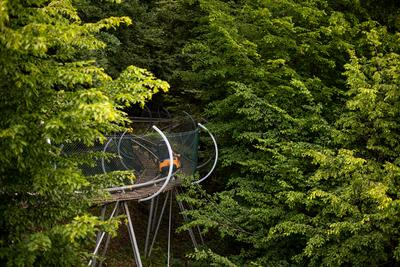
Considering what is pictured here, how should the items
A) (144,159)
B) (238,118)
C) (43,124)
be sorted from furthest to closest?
(238,118)
(144,159)
(43,124)

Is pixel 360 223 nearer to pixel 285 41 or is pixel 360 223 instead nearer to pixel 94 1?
pixel 285 41

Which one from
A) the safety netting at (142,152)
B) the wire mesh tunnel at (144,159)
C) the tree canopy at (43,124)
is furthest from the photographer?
the wire mesh tunnel at (144,159)

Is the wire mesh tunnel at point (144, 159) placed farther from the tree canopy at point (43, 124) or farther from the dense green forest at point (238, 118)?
the tree canopy at point (43, 124)

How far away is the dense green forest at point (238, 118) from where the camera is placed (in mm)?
4586

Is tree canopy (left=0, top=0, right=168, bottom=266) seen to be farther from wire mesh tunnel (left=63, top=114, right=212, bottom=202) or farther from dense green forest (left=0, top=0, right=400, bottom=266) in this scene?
wire mesh tunnel (left=63, top=114, right=212, bottom=202)

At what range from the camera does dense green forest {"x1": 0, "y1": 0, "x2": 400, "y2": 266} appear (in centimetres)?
459

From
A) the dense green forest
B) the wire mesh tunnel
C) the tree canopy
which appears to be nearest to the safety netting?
the wire mesh tunnel

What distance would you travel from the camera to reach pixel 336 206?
7125mm

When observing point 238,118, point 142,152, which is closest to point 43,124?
point 142,152

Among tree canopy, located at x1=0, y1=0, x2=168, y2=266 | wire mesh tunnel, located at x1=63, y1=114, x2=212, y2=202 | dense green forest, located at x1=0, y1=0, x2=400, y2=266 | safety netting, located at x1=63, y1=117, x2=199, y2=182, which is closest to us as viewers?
tree canopy, located at x1=0, y1=0, x2=168, y2=266

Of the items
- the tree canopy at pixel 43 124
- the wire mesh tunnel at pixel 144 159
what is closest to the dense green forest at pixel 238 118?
the tree canopy at pixel 43 124

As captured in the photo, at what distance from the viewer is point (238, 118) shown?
1059cm

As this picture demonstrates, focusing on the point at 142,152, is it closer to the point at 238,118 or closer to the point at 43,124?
the point at 238,118

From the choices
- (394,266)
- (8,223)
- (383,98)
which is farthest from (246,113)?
(8,223)
